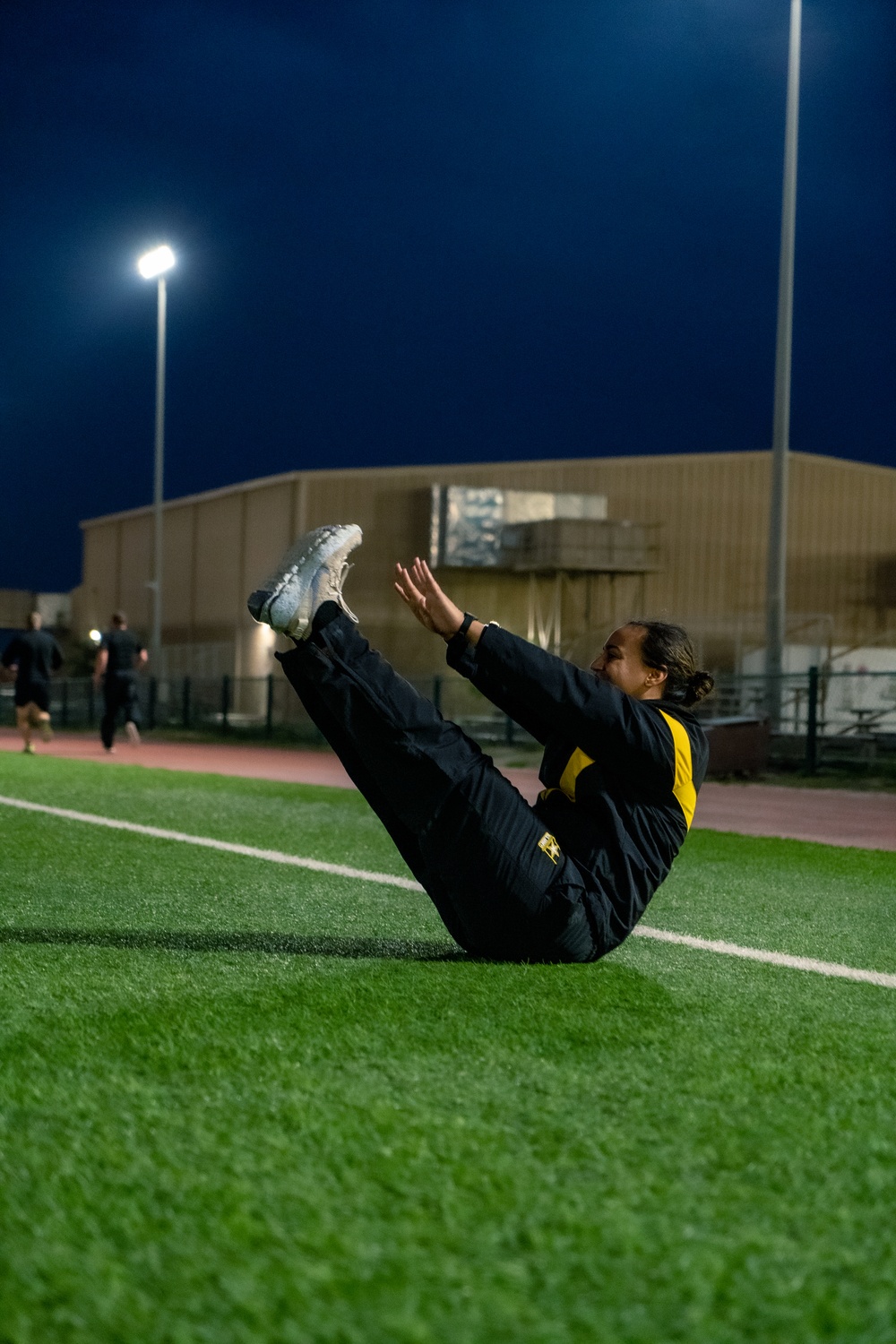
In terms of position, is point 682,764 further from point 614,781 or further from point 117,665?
point 117,665

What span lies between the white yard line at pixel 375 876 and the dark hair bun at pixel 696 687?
37.1 inches

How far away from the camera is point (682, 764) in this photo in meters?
3.92

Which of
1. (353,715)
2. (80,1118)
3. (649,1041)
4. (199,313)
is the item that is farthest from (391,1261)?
(199,313)

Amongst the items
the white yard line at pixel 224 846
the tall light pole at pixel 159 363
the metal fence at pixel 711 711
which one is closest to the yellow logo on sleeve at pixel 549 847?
the white yard line at pixel 224 846

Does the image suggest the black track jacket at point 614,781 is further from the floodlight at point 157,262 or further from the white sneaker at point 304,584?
the floodlight at point 157,262

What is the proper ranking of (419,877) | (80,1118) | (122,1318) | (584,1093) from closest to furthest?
(122,1318) < (80,1118) < (584,1093) < (419,877)

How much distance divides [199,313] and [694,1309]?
275 ft

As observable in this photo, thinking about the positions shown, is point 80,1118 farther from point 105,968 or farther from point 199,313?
point 199,313

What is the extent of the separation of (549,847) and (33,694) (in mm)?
16225

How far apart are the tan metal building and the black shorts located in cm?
2142

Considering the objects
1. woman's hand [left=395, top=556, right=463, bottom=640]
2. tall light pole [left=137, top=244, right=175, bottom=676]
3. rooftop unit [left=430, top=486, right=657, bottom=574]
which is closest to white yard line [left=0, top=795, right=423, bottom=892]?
woman's hand [left=395, top=556, right=463, bottom=640]

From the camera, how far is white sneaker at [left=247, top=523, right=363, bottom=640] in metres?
3.61

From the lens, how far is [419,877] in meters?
3.92

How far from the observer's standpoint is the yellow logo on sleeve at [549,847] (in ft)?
12.5
